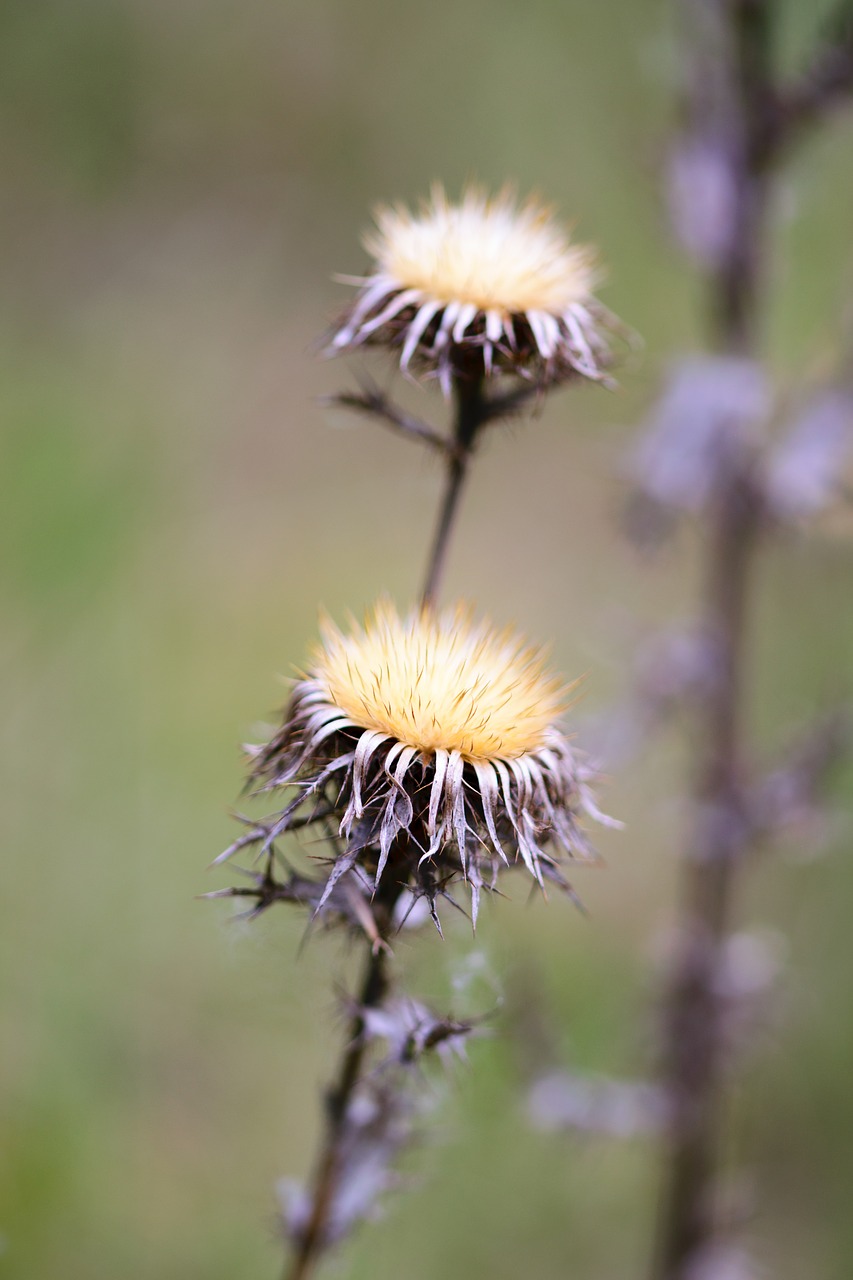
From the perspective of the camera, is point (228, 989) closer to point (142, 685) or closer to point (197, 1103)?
point (197, 1103)

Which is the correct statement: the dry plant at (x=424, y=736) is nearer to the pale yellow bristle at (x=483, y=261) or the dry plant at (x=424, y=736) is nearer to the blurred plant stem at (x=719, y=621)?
the pale yellow bristle at (x=483, y=261)

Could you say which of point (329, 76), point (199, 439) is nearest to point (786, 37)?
point (199, 439)

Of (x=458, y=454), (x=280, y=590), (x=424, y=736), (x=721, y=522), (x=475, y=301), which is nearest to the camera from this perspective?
(x=424, y=736)

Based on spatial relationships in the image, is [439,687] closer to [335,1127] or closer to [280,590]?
[335,1127]

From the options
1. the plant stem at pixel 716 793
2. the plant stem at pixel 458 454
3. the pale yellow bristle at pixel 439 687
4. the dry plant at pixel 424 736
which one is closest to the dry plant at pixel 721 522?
the plant stem at pixel 716 793

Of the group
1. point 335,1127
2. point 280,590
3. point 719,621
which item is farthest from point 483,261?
point 280,590

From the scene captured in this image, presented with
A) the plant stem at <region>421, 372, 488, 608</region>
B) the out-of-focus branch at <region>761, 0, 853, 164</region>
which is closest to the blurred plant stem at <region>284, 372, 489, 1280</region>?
the plant stem at <region>421, 372, 488, 608</region>
